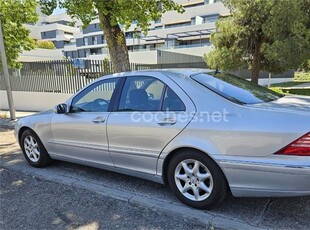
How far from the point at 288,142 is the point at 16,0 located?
1152cm

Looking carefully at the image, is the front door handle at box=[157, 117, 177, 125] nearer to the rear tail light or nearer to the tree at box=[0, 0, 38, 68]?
the rear tail light

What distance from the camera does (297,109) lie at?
9.21ft

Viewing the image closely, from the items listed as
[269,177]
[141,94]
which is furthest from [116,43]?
[269,177]

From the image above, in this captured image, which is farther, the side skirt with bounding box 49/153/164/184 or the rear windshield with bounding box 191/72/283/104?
the side skirt with bounding box 49/153/164/184

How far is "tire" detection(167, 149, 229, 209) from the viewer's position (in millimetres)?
2996

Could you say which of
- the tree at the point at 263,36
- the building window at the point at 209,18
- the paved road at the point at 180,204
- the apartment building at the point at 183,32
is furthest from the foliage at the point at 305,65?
Answer: the building window at the point at 209,18

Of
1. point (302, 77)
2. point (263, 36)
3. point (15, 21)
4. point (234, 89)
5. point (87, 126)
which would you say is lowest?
point (302, 77)

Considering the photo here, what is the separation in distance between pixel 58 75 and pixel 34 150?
27.0 feet

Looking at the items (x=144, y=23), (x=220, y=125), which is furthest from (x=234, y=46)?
(x=220, y=125)

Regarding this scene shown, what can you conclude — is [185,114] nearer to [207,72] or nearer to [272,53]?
[207,72]

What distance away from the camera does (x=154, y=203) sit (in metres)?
3.41

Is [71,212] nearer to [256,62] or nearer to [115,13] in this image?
[115,13]

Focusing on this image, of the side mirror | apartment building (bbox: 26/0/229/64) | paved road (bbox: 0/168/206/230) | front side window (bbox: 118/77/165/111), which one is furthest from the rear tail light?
apartment building (bbox: 26/0/229/64)

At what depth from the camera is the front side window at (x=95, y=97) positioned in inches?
157
